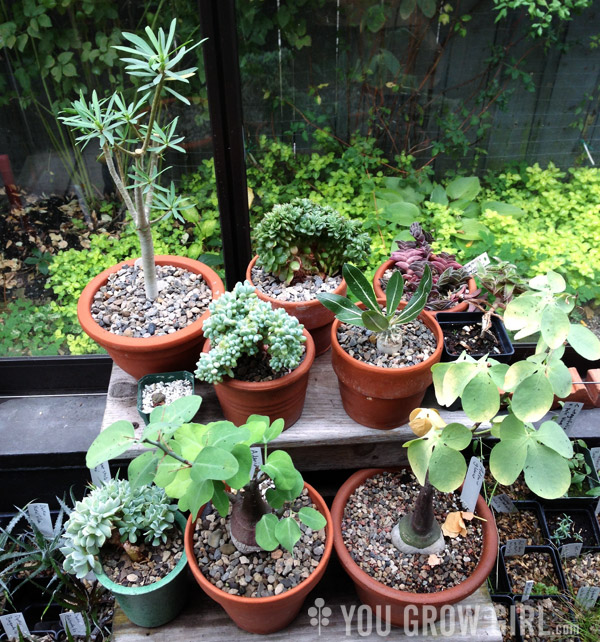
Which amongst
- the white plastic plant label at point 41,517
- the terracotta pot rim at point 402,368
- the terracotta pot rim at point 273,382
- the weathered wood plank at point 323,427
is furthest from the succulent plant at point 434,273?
the white plastic plant label at point 41,517

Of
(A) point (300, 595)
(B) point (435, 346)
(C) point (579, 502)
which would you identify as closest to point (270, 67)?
(B) point (435, 346)

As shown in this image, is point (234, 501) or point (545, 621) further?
point (545, 621)

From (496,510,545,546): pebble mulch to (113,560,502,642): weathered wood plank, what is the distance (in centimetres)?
38

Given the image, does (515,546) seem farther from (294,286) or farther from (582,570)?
(294,286)

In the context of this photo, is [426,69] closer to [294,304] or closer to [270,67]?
[270,67]

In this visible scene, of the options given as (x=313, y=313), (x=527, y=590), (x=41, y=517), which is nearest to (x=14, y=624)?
(x=41, y=517)

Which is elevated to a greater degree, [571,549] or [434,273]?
[434,273]

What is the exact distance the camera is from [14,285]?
2.03 metres

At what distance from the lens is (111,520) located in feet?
4.94

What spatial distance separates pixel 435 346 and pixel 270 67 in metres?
0.90

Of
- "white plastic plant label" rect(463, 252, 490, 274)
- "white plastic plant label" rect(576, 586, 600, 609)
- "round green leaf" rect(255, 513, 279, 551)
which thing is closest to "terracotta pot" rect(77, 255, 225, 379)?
"round green leaf" rect(255, 513, 279, 551)

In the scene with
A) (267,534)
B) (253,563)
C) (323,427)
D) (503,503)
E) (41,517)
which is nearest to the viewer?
(267,534)

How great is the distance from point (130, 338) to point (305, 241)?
531mm

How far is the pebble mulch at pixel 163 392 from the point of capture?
1.54 m
